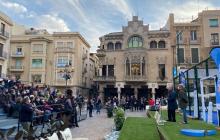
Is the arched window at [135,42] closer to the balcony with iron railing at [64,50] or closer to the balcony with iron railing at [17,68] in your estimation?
the balcony with iron railing at [64,50]

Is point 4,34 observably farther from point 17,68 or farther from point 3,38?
point 17,68

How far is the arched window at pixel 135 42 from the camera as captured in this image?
149ft

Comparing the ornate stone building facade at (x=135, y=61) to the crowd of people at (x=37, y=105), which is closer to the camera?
the crowd of people at (x=37, y=105)

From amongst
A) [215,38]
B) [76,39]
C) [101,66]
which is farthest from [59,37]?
[215,38]

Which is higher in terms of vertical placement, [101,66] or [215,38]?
[215,38]

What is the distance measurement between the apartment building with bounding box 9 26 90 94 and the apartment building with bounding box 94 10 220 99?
17.7 feet

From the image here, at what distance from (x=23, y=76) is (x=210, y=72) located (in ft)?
134

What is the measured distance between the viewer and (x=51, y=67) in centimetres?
4934

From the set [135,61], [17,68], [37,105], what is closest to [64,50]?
[17,68]

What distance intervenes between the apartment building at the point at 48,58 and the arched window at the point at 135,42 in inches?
413

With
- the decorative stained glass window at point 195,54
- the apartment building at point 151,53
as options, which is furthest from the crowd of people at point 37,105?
the decorative stained glass window at point 195,54

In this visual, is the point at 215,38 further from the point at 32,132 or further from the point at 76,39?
the point at 32,132

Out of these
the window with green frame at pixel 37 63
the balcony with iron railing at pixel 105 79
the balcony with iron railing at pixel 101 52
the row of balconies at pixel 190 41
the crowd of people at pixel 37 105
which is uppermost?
the row of balconies at pixel 190 41

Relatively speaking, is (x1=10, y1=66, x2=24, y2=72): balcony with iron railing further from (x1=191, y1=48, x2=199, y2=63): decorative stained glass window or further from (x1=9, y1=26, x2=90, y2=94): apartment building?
(x1=191, y1=48, x2=199, y2=63): decorative stained glass window
